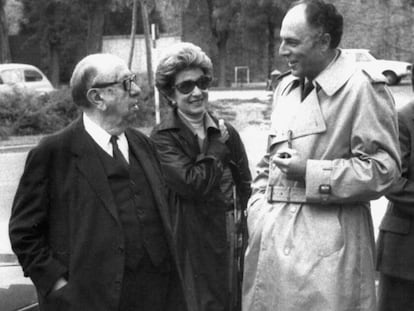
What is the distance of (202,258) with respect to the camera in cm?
448

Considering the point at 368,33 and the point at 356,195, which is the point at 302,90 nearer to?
the point at 356,195

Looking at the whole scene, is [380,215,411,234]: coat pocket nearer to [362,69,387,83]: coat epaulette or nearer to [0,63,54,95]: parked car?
[362,69,387,83]: coat epaulette

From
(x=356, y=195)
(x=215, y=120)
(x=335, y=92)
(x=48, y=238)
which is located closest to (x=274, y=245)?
(x=356, y=195)

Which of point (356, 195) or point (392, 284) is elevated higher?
point (356, 195)

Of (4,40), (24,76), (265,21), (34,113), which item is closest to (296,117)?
(34,113)

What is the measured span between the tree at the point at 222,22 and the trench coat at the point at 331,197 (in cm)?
3358

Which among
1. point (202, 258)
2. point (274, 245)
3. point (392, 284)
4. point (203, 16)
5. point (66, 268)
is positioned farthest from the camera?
point (203, 16)

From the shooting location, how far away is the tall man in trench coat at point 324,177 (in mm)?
3455

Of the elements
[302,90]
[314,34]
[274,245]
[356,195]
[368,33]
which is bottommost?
[368,33]

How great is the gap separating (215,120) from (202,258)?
2.58 feet

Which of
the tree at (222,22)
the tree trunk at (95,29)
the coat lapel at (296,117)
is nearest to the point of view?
the coat lapel at (296,117)

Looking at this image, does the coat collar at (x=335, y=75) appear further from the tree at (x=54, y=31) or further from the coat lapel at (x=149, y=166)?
the tree at (x=54, y=31)

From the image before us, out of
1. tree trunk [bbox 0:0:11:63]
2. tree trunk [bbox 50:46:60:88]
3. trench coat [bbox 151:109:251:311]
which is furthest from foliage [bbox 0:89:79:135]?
tree trunk [bbox 50:46:60:88]

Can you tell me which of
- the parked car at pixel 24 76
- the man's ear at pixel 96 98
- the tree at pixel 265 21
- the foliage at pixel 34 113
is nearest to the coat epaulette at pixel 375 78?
the man's ear at pixel 96 98
